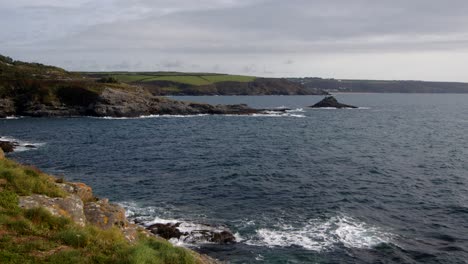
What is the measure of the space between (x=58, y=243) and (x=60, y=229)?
→ 1.65 meters

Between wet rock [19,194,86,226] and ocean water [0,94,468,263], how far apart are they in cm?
939

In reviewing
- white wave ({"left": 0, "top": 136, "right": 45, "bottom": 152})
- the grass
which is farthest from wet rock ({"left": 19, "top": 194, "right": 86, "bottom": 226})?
white wave ({"left": 0, "top": 136, "right": 45, "bottom": 152})

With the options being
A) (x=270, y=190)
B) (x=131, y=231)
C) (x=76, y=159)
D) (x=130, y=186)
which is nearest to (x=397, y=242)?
(x=270, y=190)

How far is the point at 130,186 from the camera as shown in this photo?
40031mm

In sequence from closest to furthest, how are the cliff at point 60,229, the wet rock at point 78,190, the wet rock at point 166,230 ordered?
the cliff at point 60,229 → the wet rock at point 78,190 → the wet rock at point 166,230

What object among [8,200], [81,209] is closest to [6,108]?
[81,209]

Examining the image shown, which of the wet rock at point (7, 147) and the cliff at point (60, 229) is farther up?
the cliff at point (60, 229)

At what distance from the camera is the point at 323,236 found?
27656mm

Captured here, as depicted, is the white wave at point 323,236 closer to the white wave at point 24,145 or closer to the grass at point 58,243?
the grass at point 58,243

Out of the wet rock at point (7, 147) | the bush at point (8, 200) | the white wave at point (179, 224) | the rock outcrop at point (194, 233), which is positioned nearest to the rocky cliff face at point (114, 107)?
the wet rock at point (7, 147)

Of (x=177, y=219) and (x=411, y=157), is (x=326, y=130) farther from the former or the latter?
(x=177, y=219)

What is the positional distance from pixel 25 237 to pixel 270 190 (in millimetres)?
27493

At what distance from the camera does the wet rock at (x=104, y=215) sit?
1848cm

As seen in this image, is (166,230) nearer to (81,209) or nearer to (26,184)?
(81,209)
